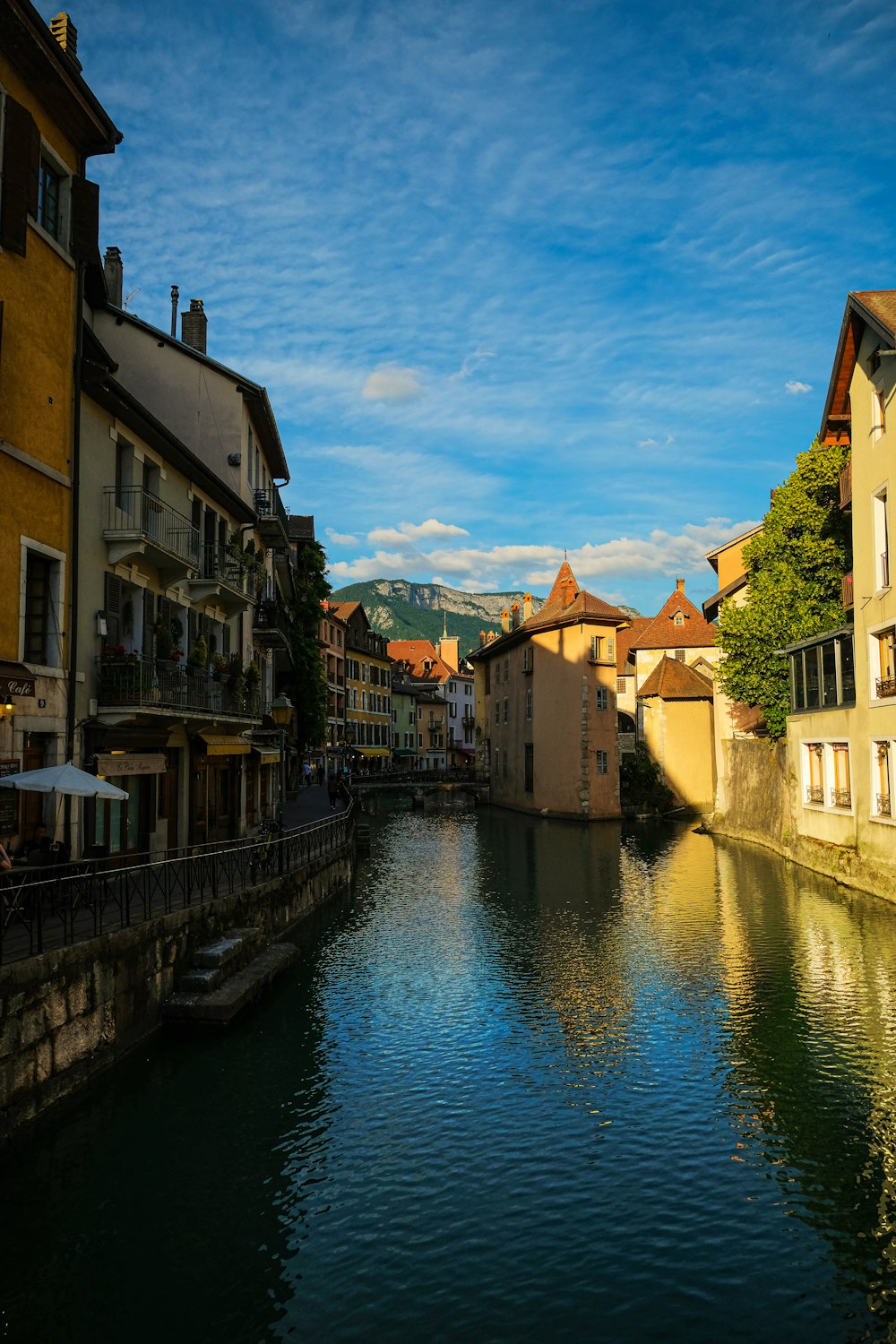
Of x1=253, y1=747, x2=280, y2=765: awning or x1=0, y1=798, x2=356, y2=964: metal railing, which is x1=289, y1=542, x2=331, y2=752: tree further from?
x1=0, y1=798, x2=356, y2=964: metal railing

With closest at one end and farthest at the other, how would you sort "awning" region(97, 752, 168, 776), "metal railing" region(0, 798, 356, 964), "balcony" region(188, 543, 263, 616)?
"metal railing" region(0, 798, 356, 964)
"awning" region(97, 752, 168, 776)
"balcony" region(188, 543, 263, 616)

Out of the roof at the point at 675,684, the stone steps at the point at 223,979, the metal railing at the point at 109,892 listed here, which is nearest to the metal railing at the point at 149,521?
the metal railing at the point at 109,892

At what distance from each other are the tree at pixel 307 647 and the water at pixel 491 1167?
1027 inches

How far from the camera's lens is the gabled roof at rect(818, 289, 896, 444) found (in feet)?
81.6

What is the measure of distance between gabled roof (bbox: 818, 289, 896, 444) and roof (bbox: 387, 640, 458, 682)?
85651mm

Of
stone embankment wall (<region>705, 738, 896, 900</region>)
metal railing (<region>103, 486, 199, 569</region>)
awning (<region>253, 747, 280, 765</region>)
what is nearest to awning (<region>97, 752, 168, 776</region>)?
metal railing (<region>103, 486, 199, 569</region>)

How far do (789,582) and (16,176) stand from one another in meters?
29.1

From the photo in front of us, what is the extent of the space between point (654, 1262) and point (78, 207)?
740 inches

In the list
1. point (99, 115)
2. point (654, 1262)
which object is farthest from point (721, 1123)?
point (99, 115)

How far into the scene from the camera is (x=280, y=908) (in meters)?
22.0

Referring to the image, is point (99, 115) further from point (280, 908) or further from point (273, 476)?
point (273, 476)

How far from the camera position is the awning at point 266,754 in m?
33.4

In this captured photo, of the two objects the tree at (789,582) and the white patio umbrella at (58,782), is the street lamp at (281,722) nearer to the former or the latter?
the white patio umbrella at (58,782)

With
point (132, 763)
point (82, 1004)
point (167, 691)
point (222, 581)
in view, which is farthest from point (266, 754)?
point (82, 1004)
